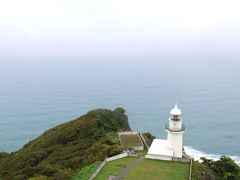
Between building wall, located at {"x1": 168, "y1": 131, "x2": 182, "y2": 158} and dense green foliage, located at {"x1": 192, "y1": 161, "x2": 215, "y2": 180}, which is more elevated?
building wall, located at {"x1": 168, "y1": 131, "x2": 182, "y2": 158}

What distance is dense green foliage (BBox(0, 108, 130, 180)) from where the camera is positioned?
2883 centimetres

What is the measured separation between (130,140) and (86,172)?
42.7 ft

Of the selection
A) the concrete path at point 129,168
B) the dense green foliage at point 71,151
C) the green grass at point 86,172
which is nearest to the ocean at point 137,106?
the dense green foliage at point 71,151

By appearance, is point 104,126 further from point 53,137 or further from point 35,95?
point 35,95

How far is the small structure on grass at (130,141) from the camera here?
33438 millimetres

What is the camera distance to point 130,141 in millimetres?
36312

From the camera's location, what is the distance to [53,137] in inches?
1823

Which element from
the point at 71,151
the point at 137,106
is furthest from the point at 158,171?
the point at 137,106

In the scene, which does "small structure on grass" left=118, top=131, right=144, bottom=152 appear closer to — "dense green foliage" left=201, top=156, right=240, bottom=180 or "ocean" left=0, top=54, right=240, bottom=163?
"dense green foliage" left=201, top=156, right=240, bottom=180

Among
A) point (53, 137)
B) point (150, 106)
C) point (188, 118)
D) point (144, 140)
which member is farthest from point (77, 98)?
point (144, 140)

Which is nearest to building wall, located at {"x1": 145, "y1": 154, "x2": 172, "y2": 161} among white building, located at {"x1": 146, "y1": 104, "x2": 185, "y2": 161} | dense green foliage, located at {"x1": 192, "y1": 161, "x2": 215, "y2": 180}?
white building, located at {"x1": 146, "y1": 104, "x2": 185, "y2": 161}

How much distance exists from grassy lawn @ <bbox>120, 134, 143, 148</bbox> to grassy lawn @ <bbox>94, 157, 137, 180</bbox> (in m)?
5.21

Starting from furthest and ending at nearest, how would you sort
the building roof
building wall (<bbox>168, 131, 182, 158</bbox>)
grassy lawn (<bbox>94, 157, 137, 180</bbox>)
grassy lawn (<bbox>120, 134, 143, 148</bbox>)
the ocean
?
the ocean, grassy lawn (<bbox>120, 134, 143, 148</bbox>), building wall (<bbox>168, 131, 182, 158</bbox>), the building roof, grassy lawn (<bbox>94, 157, 137, 180</bbox>)

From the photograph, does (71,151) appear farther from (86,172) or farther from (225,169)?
(225,169)
